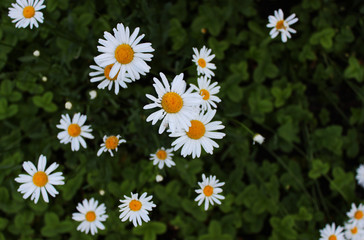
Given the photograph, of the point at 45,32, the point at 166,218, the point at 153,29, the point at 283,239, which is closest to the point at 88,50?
the point at 45,32

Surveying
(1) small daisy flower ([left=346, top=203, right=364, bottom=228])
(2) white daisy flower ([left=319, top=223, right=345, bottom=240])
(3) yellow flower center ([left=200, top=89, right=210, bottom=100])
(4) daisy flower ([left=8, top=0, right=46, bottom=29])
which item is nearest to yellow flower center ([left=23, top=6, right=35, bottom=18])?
(4) daisy flower ([left=8, top=0, right=46, bottom=29])

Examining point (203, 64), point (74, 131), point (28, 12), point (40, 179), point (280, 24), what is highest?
point (280, 24)

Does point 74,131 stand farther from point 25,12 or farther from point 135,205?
point 25,12

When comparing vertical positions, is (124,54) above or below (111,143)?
above

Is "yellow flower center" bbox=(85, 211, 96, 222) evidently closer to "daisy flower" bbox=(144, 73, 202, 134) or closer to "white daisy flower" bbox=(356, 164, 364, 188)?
"daisy flower" bbox=(144, 73, 202, 134)

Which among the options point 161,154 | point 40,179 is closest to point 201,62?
point 161,154

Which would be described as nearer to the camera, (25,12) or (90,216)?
(25,12)

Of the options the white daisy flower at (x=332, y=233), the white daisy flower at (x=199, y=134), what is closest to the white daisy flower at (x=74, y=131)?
the white daisy flower at (x=199, y=134)

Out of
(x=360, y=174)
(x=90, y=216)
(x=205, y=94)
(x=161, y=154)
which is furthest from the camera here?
(x=360, y=174)

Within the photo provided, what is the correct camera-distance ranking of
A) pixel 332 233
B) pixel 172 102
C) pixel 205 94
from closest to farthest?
pixel 172 102
pixel 205 94
pixel 332 233
